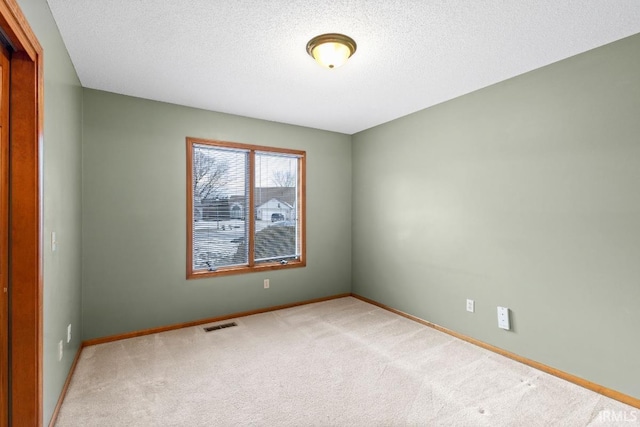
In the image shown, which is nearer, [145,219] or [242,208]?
[145,219]

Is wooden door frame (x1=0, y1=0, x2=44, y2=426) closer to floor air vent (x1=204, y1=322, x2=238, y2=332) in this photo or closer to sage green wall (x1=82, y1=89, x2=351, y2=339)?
sage green wall (x1=82, y1=89, x2=351, y2=339)

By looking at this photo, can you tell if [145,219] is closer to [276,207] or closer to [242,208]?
[242,208]

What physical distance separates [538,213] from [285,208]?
9.29 ft

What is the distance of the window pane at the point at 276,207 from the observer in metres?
4.09

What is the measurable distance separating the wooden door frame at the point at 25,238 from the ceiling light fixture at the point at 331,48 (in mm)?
1547

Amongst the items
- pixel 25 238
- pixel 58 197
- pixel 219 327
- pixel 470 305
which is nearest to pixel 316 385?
pixel 219 327

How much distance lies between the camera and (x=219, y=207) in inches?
149

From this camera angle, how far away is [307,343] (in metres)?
3.10

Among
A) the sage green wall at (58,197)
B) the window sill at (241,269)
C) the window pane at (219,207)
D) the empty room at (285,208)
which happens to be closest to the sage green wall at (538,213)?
the empty room at (285,208)

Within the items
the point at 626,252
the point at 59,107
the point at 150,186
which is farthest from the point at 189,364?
the point at 626,252

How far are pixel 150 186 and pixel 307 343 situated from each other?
228 centimetres

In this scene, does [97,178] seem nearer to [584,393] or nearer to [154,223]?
[154,223]

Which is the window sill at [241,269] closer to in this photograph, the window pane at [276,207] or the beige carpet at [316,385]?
the window pane at [276,207]

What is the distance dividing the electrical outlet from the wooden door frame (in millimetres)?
3320
